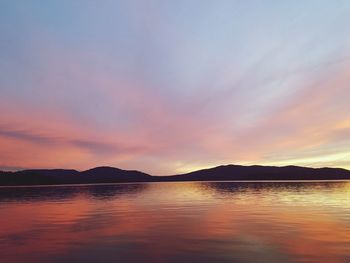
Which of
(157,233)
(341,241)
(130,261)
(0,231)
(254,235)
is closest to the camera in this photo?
(130,261)

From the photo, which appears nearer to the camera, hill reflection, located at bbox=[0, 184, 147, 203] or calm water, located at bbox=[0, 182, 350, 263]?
calm water, located at bbox=[0, 182, 350, 263]

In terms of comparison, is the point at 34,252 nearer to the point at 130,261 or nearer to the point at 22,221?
the point at 130,261

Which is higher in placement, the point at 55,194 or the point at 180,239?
the point at 55,194

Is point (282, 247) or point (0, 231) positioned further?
point (0, 231)

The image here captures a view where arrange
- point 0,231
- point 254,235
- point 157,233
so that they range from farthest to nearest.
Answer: point 0,231, point 157,233, point 254,235

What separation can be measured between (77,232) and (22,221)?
11.0m

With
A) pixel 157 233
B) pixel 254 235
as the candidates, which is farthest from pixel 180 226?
pixel 254 235

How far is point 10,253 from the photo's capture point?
69.4ft

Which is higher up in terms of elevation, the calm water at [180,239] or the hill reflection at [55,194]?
the hill reflection at [55,194]

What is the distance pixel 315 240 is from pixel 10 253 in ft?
62.5

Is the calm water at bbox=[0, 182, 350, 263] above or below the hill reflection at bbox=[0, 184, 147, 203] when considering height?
below

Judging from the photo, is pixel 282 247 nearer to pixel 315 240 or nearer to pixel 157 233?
pixel 315 240

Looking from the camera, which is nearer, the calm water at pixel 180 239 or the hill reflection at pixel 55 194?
the calm water at pixel 180 239

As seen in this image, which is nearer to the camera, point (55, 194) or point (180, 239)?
point (180, 239)
